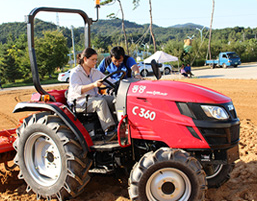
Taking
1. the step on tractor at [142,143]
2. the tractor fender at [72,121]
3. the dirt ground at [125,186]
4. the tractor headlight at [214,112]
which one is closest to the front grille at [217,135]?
the step on tractor at [142,143]

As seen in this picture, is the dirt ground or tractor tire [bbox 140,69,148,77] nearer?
the dirt ground

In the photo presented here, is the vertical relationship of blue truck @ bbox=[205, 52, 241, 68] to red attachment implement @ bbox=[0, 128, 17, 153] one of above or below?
below

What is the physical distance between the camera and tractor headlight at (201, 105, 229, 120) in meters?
2.76

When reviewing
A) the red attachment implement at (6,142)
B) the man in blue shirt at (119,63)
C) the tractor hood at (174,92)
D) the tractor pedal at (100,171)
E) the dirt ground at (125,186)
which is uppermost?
the man in blue shirt at (119,63)

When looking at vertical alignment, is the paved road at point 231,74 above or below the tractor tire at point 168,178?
below

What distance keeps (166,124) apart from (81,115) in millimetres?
1252

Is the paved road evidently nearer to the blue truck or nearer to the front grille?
the blue truck

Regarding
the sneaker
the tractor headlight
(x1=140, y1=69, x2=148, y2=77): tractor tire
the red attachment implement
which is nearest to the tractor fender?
the sneaker

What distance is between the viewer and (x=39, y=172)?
138 inches

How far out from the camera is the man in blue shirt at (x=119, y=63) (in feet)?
13.6

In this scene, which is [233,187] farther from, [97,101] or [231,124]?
[97,101]

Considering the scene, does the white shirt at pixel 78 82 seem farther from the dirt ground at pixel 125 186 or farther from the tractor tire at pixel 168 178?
the tractor tire at pixel 168 178

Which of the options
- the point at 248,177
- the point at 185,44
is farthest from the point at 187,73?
the point at 185,44

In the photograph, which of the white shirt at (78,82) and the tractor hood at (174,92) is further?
the white shirt at (78,82)
